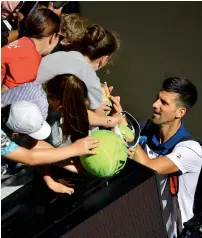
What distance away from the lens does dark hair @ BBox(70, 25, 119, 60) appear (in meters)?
2.52

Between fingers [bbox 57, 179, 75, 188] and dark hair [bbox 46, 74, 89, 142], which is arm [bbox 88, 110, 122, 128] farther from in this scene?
fingers [bbox 57, 179, 75, 188]

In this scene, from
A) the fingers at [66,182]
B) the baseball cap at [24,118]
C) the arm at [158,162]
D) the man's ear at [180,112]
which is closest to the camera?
the baseball cap at [24,118]

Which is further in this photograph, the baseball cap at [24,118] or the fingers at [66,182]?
the fingers at [66,182]

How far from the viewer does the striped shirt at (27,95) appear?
2020 mm

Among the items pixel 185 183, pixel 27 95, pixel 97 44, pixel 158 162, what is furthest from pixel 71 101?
pixel 185 183

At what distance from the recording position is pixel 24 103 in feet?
6.23

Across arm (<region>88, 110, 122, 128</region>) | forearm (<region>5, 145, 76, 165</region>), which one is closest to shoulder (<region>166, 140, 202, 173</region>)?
arm (<region>88, 110, 122, 128</region>)

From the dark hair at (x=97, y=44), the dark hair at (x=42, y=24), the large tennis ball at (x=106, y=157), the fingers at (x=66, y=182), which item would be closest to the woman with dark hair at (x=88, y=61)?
the dark hair at (x=97, y=44)

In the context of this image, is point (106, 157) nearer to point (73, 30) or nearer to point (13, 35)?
point (73, 30)

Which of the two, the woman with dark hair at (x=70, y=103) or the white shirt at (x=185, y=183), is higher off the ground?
the woman with dark hair at (x=70, y=103)

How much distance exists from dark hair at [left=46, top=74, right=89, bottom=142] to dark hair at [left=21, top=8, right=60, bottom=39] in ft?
0.98

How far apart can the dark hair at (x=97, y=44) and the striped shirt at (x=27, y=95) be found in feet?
1.74

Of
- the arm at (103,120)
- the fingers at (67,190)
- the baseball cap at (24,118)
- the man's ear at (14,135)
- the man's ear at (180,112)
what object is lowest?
the fingers at (67,190)

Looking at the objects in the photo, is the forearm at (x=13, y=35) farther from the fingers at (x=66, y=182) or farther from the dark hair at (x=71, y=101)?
the fingers at (x=66, y=182)
